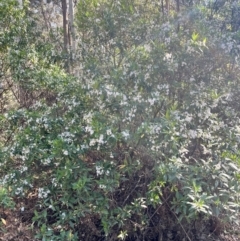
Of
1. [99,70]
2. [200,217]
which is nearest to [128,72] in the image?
[99,70]

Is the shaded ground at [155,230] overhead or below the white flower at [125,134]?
below

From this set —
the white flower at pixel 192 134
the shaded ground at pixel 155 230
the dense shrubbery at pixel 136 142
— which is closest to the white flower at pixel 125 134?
the dense shrubbery at pixel 136 142

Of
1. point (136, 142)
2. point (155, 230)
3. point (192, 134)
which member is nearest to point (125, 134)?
point (136, 142)

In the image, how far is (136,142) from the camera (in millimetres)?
3381

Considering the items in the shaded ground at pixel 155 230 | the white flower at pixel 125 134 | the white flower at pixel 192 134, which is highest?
the white flower at pixel 125 134

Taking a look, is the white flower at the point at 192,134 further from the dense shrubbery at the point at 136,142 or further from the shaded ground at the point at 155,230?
the shaded ground at the point at 155,230

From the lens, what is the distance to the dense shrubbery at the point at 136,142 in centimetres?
324

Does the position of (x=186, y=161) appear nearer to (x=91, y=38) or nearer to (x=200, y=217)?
(x=200, y=217)

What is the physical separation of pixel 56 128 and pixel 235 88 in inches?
79.2

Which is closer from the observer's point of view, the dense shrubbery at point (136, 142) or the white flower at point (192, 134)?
the dense shrubbery at point (136, 142)

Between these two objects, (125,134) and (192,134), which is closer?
(125,134)

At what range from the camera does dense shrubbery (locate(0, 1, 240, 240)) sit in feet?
10.6

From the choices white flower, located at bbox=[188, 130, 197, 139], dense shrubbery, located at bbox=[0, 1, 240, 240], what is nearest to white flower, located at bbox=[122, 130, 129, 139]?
dense shrubbery, located at bbox=[0, 1, 240, 240]

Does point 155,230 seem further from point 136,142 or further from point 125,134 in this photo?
point 125,134
